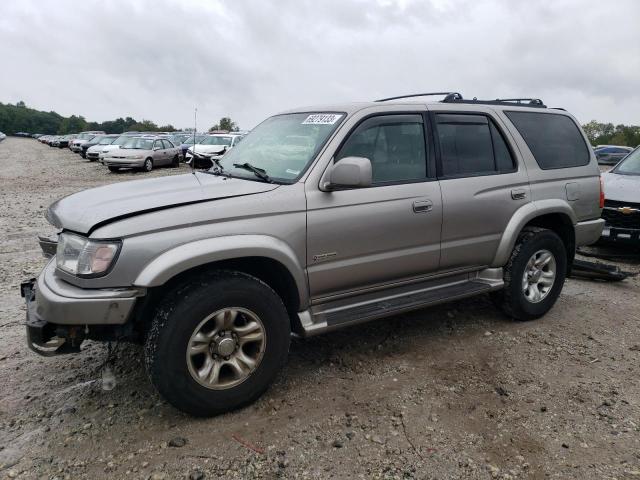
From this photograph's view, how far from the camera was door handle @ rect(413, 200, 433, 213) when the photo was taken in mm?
3682

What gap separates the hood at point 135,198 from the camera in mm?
2853

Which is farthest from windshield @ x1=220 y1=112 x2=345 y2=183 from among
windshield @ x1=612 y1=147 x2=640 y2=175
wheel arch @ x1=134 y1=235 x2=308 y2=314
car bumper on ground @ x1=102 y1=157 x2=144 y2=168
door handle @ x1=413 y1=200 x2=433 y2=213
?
car bumper on ground @ x1=102 y1=157 x2=144 y2=168

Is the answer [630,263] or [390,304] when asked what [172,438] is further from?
[630,263]

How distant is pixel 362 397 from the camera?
10.9 ft

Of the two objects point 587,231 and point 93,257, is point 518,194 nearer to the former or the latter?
point 587,231

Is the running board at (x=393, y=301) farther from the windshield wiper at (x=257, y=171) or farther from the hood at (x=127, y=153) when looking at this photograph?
the hood at (x=127, y=153)

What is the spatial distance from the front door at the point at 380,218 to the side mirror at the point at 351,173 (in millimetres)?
161

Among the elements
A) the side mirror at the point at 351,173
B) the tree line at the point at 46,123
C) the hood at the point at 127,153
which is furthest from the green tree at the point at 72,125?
the side mirror at the point at 351,173

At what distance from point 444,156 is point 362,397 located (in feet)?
6.29

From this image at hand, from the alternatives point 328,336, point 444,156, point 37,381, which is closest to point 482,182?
point 444,156

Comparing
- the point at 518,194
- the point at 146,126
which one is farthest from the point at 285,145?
the point at 146,126

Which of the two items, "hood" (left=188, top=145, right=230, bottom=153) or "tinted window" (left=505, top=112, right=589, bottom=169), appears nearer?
"tinted window" (left=505, top=112, right=589, bottom=169)

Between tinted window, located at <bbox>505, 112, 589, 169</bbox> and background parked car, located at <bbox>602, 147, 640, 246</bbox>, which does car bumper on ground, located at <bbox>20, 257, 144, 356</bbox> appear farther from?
background parked car, located at <bbox>602, 147, 640, 246</bbox>

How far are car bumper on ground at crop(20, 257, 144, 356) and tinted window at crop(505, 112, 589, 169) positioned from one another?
11.6 feet
